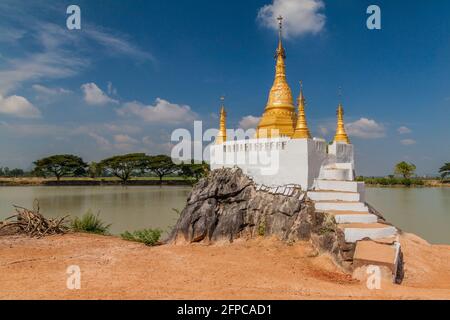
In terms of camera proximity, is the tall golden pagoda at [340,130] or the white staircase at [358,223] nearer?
the white staircase at [358,223]

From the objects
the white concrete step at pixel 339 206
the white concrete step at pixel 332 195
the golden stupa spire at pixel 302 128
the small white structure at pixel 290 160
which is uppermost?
the golden stupa spire at pixel 302 128

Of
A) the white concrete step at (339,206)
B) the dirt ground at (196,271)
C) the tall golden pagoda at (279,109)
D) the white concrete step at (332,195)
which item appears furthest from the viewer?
the tall golden pagoda at (279,109)

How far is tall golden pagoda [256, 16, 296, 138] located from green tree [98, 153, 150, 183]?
4652 cm

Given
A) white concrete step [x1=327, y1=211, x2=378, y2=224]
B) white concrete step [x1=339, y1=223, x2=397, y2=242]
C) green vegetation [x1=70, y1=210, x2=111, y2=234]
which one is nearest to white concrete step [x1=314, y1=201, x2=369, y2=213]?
white concrete step [x1=327, y1=211, x2=378, y2=224]

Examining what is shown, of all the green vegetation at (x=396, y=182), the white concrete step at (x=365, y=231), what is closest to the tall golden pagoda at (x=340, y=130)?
the white concrete step at (x=365, y=231)

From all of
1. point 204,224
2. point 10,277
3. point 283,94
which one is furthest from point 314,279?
point 283,94

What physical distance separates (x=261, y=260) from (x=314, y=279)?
109 inches

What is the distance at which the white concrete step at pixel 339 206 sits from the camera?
44.3ft

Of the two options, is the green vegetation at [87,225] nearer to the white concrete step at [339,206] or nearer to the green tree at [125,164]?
the white concrete step at [339,206]

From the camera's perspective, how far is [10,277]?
8766mm

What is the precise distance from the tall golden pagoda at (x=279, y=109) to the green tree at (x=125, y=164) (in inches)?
1832

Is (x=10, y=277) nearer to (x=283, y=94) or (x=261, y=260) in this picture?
(x=261, y=260)

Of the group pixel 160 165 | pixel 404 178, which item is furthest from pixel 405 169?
pixel 160 165
